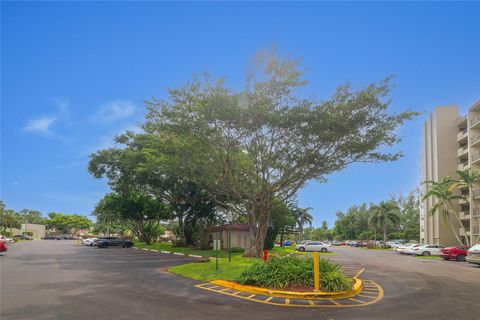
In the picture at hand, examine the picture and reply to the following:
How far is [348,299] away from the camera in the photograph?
12742 millimetres

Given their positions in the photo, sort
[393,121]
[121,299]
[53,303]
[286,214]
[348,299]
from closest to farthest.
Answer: [53,303] < [121,299] < [348,299] < [393,121] < [286,214]

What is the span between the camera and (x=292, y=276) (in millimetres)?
14094

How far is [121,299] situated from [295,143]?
1525 centimetres

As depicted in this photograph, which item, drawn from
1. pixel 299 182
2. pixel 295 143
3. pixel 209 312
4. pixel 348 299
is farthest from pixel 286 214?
pixel 209 312

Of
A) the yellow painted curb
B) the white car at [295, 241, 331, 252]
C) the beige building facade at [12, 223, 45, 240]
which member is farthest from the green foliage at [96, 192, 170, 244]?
the beige building facade at [12, 223, 45, 240]

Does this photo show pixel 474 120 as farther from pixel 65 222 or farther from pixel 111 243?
pixel 65 222

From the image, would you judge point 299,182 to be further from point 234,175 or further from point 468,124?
point 468,124

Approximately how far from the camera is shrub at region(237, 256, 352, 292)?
13.6 metres

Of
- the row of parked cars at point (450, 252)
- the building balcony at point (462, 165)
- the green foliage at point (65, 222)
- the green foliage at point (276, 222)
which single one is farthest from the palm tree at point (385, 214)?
the green foliage at point (65, 222)

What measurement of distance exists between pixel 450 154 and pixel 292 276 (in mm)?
52853

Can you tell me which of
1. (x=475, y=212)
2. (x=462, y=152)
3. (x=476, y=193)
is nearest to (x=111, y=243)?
(x=475, y=212)

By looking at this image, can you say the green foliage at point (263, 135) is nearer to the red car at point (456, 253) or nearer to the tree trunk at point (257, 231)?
the tree trunk at point (257, 231)

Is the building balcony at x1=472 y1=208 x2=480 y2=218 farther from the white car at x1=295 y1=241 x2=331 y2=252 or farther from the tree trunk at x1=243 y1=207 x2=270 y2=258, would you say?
the tree trunk at x1=243 y1=207 x2=270 y2=258

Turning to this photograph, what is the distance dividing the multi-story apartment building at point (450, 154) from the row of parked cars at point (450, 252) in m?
11.7
